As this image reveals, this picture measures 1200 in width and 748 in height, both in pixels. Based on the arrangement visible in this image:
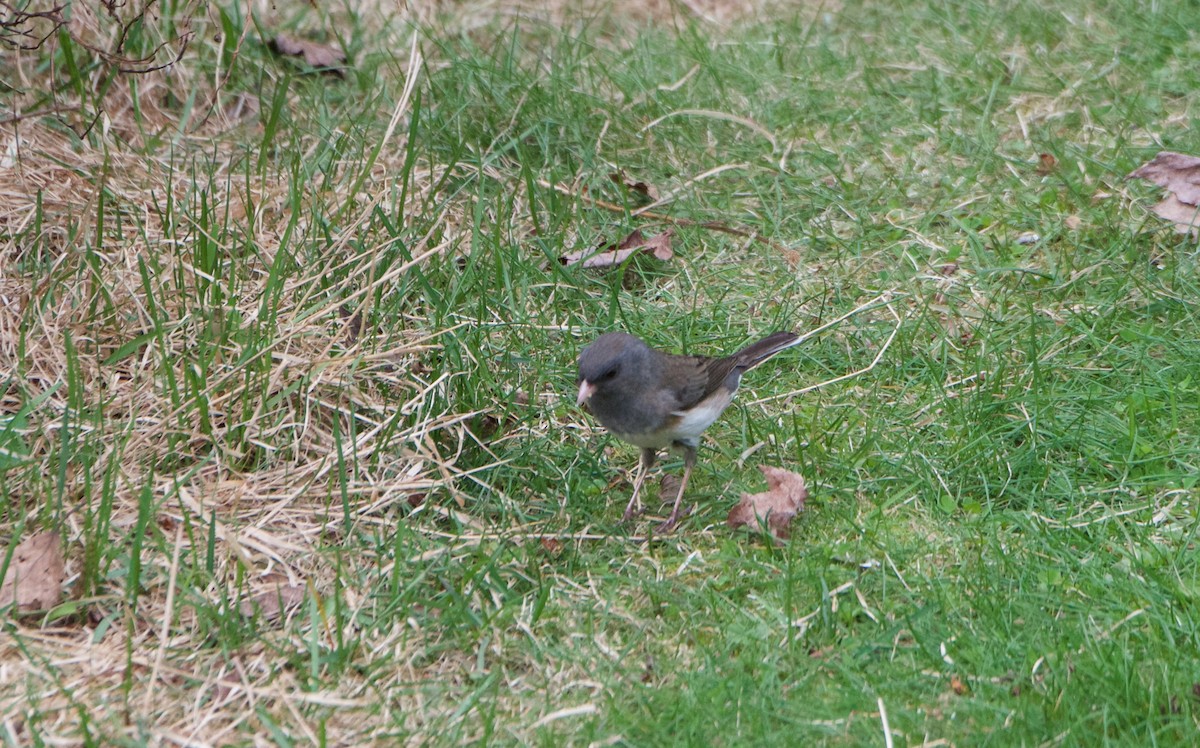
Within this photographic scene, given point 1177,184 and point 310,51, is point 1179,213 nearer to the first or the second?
point 1177,184

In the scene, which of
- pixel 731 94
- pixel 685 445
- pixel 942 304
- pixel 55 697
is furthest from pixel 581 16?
pixel 55 697

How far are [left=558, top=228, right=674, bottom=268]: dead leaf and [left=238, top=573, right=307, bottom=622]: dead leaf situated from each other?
6.04 ft

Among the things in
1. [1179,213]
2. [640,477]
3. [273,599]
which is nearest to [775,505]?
[640,477]

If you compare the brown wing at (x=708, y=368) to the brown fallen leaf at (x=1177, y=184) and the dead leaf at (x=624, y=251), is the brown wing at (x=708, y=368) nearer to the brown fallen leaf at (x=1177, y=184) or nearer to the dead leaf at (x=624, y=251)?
the dead leaf at (x=624, y=251)

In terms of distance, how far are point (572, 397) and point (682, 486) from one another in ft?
1.86

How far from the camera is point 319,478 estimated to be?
353cm

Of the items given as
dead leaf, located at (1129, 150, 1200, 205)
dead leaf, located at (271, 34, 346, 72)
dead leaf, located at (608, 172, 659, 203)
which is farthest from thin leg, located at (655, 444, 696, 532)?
dead leaf, located at (271, 34, 346, 72)

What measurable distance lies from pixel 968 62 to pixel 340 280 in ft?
11.0

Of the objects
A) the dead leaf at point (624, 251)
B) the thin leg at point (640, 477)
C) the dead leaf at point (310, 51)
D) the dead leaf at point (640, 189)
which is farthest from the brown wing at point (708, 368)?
the dead leaf at point (310, 51)

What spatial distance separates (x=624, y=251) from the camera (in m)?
4.71

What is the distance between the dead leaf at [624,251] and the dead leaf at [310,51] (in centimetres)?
178

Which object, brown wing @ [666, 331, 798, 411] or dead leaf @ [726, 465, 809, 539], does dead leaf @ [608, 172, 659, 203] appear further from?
dead leaf @ [726, 465, 809, 539]

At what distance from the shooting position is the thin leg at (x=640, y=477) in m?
3.57

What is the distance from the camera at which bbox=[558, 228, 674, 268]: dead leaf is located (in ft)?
15.2
